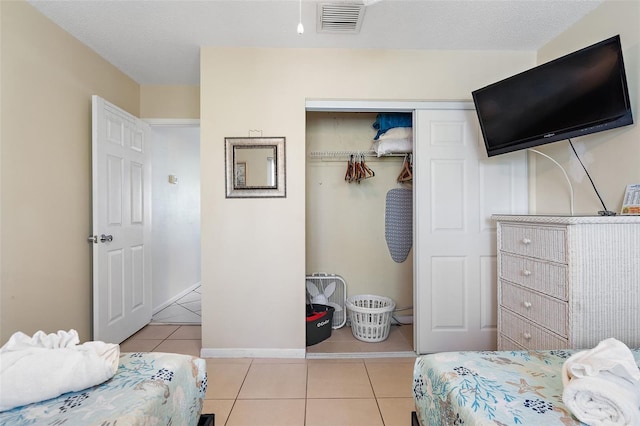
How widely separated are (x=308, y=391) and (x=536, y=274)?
152cm

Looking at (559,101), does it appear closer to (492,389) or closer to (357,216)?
(492,389)

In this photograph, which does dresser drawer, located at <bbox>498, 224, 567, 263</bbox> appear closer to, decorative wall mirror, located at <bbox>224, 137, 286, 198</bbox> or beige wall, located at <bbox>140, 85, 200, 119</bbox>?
decorative wall mirror, located at <bbox>224, 137, 286, 198</bbox>

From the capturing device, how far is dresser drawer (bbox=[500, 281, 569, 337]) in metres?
1.48

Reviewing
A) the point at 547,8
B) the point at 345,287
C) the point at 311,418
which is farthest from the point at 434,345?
the point at 547,8

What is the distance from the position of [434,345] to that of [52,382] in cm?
239

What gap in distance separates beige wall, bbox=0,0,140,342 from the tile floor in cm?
87

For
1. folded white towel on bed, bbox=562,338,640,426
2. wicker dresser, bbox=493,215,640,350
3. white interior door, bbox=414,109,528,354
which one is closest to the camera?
folded white towel on bed, bbox=562,338,640,426

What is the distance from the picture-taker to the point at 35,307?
1885 millimetres

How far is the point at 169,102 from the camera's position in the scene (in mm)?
3039

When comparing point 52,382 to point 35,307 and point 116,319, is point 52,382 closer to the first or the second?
point 35,307

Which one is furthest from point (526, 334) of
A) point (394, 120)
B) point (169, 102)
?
point (169, 102)

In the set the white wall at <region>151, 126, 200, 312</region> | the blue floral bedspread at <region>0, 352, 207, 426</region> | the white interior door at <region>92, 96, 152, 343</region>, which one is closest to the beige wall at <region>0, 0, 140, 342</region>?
the white interior door at <region>92, 96, 152, 343</region>

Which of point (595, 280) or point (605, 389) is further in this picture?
point (595, 280)

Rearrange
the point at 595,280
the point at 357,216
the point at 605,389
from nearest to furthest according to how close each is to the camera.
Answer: the point at 605,389 < the point at 595,280 < the point at 357,216
